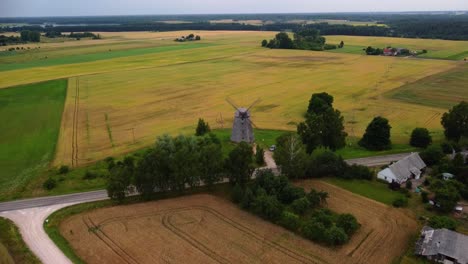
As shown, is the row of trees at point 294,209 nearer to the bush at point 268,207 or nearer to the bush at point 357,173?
the bush at point 268,207

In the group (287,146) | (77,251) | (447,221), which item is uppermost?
(287,146)

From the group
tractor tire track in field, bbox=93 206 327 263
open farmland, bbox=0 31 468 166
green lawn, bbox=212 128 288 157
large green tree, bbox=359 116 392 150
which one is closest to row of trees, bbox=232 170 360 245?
tractor tire track in field, bbox=93 206 327 263

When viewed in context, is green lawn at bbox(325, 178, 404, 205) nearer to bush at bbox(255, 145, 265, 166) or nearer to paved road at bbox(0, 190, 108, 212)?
bush at bbox(255, 145, 265, 166)

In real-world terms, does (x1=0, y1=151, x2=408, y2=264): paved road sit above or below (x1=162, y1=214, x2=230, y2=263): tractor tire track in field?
below

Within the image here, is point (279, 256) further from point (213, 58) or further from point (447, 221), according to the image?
point (213, 58)

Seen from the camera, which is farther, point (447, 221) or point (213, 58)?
point (213, 58)

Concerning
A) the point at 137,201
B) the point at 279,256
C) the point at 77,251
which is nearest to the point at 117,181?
the point at 137,201
